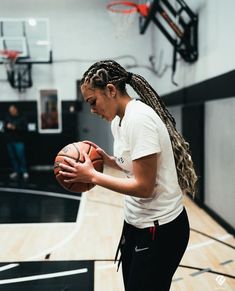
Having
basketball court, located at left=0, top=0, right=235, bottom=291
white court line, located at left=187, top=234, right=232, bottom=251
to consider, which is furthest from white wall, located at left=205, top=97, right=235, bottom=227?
white court line, located at left=187, top=234, right=232, bottom=251

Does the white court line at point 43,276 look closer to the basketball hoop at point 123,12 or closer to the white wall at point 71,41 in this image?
the basketball hoop at point 123,12

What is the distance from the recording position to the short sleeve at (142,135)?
1.50 metres

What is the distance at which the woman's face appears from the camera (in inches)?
65.1

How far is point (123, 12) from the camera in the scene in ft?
23.5

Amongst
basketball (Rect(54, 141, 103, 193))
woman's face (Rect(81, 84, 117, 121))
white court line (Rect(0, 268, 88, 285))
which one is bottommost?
white court line (Rect(0, 268, 88, 285))

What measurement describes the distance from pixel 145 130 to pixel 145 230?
0.48 meters

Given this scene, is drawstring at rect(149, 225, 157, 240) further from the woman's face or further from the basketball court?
the basketball court

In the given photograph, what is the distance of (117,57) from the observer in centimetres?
1035

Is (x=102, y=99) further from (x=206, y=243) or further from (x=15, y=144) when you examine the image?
(x=15, y=144)

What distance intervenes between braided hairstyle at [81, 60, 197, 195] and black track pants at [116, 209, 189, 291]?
20 centimetres

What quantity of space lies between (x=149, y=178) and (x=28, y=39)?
31.4 ft

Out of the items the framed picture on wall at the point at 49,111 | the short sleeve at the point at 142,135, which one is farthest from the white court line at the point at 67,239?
the framed picture on wall at the point at 49,111

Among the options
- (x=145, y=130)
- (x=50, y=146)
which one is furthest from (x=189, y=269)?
(x=50, y=146)

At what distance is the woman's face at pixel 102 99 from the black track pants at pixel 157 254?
58 cm
